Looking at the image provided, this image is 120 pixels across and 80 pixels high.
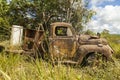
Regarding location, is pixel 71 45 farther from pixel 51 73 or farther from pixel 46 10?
pixel 46 10

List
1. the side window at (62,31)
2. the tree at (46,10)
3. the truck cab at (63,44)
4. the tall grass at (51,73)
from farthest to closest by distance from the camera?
the tree at (46,10) → the side window at (62,31) → the truck cab at (63,44) → the tall grass at (51,73)

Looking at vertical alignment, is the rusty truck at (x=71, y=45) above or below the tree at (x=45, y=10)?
below

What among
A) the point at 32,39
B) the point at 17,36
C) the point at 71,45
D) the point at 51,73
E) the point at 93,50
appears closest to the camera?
the point at 51,73

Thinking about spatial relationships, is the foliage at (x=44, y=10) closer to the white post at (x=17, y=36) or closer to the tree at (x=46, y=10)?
the tree at (x=46, y=10)

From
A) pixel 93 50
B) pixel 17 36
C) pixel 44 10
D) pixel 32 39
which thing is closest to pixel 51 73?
pixel 93 50

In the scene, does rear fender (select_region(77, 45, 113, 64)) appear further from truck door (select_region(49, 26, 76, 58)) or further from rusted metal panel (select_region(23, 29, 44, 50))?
rusted metal panel (select_region(23, 29, 44, 50))

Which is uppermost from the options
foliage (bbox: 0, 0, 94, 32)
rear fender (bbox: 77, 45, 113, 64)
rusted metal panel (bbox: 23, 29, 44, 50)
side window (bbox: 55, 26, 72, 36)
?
foliage (bbox: 0, 0, 94, 32)

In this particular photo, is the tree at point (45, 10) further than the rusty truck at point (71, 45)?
Yes

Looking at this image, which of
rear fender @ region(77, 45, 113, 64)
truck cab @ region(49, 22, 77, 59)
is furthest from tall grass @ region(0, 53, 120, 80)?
rear fender @ region(77, 45, 113, 64)

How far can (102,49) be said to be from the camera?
30.1 ft

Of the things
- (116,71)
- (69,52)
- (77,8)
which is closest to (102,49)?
(69,52)

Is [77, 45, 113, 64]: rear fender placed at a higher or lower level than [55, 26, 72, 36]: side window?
lower

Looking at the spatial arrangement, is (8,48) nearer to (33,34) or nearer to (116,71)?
(33,34)

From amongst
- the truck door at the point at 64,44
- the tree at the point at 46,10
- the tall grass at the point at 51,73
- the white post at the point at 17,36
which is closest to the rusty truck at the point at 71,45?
the truck door at the point at 64,44
